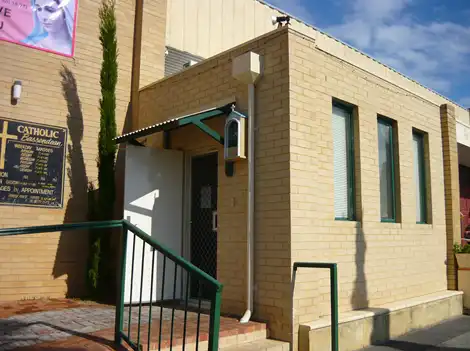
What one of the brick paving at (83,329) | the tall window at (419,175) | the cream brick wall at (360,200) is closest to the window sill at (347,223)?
the cream brick wall at (360,200)

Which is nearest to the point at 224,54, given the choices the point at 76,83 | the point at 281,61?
the point at 281,61

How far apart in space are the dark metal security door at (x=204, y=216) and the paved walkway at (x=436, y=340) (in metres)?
2.39

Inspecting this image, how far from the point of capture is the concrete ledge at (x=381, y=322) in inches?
212

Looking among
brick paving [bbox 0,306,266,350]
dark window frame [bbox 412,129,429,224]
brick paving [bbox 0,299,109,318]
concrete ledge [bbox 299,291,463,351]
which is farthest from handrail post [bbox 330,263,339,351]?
dark window frame [bbox 412,129,429,224]

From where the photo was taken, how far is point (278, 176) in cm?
566

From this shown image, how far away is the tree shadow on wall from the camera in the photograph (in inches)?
290

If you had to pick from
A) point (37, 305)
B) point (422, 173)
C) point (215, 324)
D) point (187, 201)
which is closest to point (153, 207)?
point (187, 201)

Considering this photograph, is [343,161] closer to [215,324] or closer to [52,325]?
[215,324]

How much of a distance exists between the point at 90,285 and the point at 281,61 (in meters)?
4.22

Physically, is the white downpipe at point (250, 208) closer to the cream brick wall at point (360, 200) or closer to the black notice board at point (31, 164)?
the cream brick wall at point (360, 200)

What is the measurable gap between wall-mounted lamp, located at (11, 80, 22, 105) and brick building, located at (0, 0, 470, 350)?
0.12m

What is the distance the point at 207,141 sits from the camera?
6852 mm

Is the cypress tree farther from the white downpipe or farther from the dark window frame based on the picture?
the dark window frame

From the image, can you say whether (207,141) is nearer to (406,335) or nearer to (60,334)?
(60,334)
